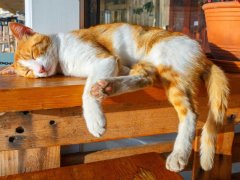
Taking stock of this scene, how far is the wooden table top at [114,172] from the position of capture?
0.71m

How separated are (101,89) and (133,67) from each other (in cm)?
23

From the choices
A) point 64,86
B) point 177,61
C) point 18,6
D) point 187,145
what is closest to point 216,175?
point 187,145

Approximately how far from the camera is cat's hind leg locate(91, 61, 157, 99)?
2.06 feet

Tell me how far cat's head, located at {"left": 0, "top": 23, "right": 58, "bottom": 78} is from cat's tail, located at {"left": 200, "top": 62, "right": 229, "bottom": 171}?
1.51ft

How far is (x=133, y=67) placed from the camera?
2.71 feet

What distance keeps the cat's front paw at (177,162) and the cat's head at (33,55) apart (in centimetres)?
42

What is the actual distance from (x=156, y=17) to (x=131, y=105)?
75cm

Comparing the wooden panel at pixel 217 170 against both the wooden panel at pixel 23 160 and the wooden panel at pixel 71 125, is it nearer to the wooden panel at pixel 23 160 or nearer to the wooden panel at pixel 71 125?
the wooden panel at pixel 71 125

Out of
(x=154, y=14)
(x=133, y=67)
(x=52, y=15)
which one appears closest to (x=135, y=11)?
(x=154, y=14)

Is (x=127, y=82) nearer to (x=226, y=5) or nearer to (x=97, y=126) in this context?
(x=97, y=126)

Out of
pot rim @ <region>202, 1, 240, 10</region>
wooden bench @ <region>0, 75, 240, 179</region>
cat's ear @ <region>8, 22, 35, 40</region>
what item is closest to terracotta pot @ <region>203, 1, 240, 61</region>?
pot rim @ <region>202, 1, 240, 10</region>

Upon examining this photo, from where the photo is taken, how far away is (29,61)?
820 millimetres

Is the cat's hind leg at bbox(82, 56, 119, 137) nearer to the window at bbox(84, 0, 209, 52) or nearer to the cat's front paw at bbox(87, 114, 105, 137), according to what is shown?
the cat's front paw at bbox(87, 114, 105, 137)

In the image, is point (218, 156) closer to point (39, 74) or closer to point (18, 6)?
point (39, 74)
